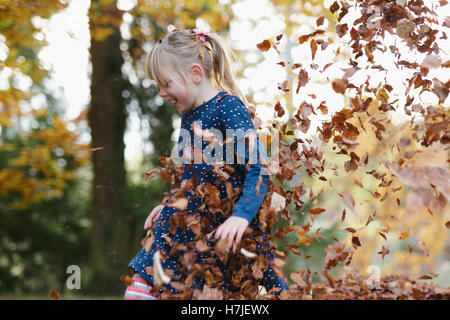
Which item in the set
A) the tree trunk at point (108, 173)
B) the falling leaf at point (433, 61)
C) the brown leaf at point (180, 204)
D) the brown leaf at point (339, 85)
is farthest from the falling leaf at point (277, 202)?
the tree trunk at point (108, 173)

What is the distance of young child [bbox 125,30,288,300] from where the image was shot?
6.22ft

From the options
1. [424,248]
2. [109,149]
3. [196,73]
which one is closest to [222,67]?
[196,73]

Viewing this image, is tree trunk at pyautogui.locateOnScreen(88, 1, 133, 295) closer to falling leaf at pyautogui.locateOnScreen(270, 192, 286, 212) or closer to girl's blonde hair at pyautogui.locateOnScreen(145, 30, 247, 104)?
girl's blonde hair at pyautogui.locateOnScreen(145, 30, 247, 104)

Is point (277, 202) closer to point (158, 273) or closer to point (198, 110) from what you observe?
point (158, 273)

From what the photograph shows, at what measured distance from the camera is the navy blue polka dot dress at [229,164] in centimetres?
175

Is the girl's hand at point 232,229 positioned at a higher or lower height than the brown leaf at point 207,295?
higher

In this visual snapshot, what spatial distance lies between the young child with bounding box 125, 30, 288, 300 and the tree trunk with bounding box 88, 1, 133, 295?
3652 mm

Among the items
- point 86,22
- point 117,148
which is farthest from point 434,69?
point 86,22

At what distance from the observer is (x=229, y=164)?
191cm

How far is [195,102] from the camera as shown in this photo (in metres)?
2.17

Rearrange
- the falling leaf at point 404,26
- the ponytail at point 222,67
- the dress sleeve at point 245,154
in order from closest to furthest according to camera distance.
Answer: the dress sleeve at point 245,154
the falling leaf at point 404,26
the ponytail at point 222,67

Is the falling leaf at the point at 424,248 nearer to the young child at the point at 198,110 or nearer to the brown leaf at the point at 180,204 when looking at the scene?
the young child at the point at 198,110
